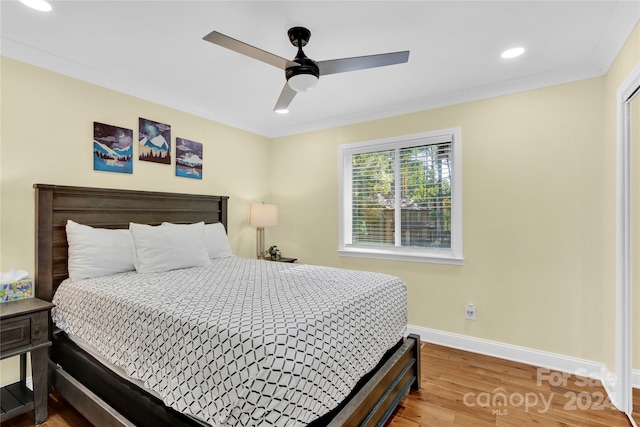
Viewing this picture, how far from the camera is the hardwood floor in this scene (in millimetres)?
1979

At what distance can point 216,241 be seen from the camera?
10.7 feet

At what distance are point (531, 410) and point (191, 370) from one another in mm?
2212

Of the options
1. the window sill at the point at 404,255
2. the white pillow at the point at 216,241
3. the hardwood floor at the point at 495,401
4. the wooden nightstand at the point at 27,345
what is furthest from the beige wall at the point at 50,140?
the window sill at the point at 404,255

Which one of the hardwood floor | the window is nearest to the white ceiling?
the window

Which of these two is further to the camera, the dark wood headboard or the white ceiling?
the dark wood headboard

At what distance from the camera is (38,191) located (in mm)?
2285

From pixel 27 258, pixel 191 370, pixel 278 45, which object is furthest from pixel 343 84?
pixel 27 258

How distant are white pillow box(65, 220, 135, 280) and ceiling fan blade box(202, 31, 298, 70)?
1762 millimetres

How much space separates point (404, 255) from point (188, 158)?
8.62 feet

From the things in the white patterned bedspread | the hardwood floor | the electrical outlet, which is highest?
the white patterned bedspread

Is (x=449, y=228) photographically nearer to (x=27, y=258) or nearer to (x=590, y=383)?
(x=590, y=383)

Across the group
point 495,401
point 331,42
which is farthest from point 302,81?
point 495,401

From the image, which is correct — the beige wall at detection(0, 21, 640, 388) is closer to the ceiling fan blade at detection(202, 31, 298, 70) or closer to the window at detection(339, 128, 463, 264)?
the window at detection(339, 128, 463, 264)

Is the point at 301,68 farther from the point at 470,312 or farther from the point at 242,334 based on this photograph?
the point at 470,312
